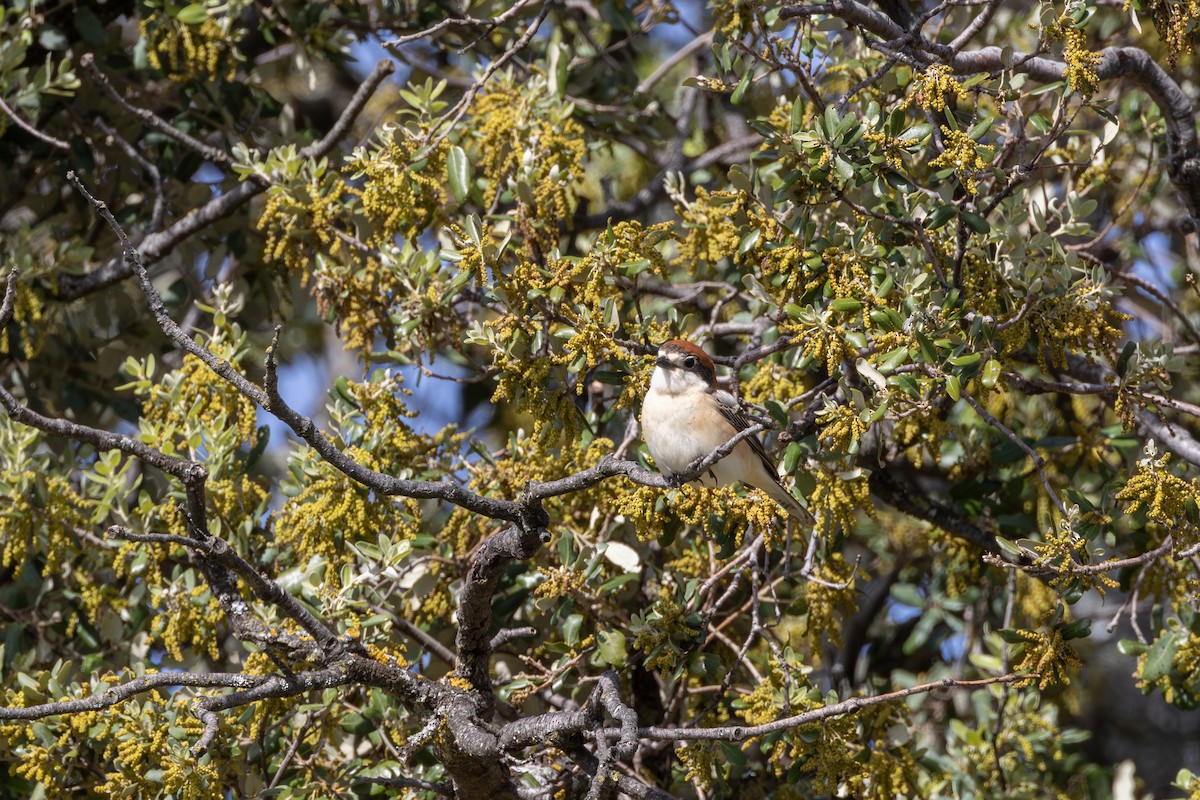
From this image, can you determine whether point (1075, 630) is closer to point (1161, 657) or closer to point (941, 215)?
point (1161, 657)

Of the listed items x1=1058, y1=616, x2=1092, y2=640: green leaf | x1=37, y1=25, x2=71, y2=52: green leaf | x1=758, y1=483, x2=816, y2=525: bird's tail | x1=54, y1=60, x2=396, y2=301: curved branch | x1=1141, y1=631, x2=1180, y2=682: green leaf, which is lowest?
x1=1141, y1=631, x2=1180, y2=682: green leaf

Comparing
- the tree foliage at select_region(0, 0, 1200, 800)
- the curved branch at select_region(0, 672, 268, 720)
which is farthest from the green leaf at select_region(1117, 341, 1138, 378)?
the curved branch at select_region(0, 672, 268, 720)

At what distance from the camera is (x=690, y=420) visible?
3557 millimetres

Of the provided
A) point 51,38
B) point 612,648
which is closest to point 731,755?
point 612,648

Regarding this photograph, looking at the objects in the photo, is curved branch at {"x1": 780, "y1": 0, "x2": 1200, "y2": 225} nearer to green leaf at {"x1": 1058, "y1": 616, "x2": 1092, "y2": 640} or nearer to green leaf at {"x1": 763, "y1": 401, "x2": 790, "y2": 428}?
green leaf at {"x1": 763, "y1": 401, "x2": 790, "y2": 428}

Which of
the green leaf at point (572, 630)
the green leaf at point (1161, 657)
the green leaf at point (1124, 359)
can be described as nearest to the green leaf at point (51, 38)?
the green leaf at point (572, 630)

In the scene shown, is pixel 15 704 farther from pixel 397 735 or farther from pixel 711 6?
pixel 711 6

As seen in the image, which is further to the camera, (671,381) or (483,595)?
(671,381)

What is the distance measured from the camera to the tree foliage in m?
3.25

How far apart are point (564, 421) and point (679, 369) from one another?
1.19ft

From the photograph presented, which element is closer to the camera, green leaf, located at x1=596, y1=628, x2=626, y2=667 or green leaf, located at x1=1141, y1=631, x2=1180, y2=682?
green leaf, located at x1=596, y1=628, x2=626, y2=667

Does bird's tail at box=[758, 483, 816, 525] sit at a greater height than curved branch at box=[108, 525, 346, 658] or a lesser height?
lesser

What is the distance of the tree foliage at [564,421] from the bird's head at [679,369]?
88 mm

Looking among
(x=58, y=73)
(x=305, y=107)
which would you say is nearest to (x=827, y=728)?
(x=58, y=73)
